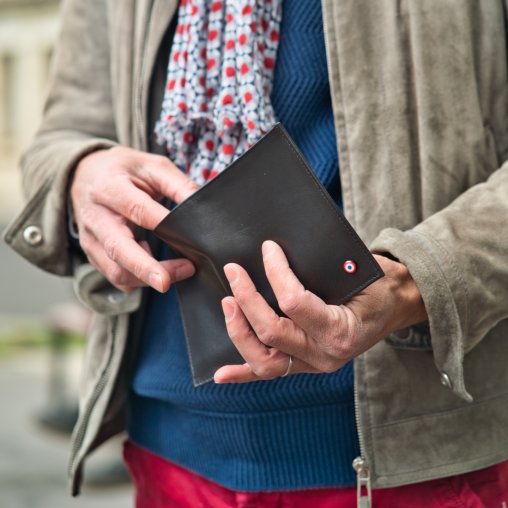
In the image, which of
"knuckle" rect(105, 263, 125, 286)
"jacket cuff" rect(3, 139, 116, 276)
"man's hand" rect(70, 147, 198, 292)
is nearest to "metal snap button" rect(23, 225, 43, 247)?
"jacket cuff" rect(3, 139, 116, 276)

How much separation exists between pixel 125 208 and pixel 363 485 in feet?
1.94

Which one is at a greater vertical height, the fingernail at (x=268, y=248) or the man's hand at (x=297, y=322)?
the fingernail at (x=268, y=248)

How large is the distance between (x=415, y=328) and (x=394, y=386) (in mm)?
100

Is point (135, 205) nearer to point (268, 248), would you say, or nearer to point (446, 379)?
point (268, 248)

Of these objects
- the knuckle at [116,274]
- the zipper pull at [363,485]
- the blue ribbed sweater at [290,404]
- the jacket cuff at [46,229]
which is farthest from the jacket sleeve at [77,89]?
the zipper pull at [363,485]

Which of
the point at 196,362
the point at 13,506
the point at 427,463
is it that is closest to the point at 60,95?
the point at 196,362

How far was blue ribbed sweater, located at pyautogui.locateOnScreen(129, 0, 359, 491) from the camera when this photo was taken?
1562 millimetres

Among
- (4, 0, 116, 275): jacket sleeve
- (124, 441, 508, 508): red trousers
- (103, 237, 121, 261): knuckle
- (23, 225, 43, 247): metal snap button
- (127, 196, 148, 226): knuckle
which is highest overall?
(4, 0, 116, 275): jacket sleeve

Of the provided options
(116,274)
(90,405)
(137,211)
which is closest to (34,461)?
(90,405)

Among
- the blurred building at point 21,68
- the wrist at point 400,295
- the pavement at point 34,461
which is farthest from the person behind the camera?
the blurred building at point 21,68

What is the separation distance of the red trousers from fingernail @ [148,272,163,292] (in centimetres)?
43

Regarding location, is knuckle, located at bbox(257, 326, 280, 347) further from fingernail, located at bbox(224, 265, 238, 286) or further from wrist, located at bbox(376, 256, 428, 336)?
wrist, located at bbox(376, 256, 428, 336)

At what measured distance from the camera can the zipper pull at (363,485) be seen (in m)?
1.48

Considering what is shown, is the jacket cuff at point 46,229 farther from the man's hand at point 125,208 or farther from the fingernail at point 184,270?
the fingernail at point 184,270
